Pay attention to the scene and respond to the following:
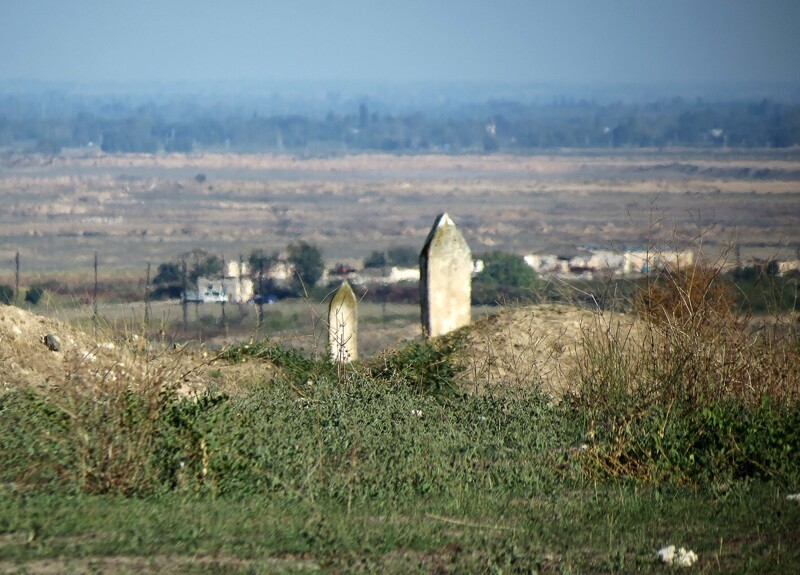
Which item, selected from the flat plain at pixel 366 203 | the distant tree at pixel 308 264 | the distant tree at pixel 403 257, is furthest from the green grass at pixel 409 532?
the distant tree at pixel 403 257

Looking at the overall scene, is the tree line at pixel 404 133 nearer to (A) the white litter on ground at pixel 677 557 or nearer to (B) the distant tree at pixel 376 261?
(B) the distant tree at pixel 376 261

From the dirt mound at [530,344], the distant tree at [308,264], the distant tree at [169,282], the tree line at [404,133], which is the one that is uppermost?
the tree line at [404,133]

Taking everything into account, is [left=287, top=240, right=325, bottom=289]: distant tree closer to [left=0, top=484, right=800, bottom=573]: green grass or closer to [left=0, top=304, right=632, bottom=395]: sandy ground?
[left=0, top=304, right=632, bottom=395]: sandy ground

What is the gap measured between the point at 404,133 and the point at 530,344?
6063 inches

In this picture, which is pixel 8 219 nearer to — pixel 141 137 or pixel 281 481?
pixel 281 481

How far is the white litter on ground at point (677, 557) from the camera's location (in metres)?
5.65

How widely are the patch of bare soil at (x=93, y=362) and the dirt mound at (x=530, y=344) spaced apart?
2088mm

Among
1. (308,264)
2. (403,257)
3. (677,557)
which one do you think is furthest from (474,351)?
(403,257)

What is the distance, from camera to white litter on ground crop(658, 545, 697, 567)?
5652mm

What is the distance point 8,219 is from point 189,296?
43918mm

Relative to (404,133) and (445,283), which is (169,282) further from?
(404,133)

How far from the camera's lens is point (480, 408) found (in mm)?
9094

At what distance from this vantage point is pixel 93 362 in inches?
340

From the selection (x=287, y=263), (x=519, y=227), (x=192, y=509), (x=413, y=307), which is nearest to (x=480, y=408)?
(x=192, y=509)
